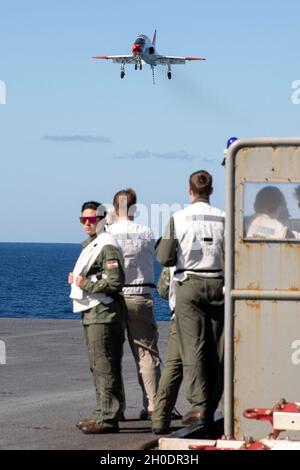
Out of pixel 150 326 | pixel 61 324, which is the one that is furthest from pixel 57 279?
pixel 150 326

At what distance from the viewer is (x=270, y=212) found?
7.78 metres

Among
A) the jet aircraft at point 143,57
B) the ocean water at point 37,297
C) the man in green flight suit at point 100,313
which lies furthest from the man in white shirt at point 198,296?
the jet aircraft at point 143,57

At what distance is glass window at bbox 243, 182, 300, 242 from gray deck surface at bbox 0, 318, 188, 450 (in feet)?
6.26

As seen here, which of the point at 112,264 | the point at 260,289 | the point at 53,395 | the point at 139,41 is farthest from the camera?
the point at 139,41

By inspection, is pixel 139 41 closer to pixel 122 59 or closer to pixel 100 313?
pixel 122 59

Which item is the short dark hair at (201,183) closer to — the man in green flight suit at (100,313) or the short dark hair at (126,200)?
the man in green flight suit at (100,313)

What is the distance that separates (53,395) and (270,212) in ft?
16.2

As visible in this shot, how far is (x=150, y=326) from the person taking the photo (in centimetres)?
1031

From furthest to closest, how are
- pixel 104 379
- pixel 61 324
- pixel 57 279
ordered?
pixel 57 279, pixel 61 324, pixel 104 379

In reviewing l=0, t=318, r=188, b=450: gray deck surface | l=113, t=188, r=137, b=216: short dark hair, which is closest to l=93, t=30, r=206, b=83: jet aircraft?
l=0, t=318, r=188, b=450: gray deck surface

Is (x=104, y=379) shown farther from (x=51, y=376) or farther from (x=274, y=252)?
(x=51, y=376)

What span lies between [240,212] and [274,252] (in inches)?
13.1

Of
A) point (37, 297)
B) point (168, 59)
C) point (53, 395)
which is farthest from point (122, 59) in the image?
point (53, 395)

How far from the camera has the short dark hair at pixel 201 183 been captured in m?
A: 9.10
